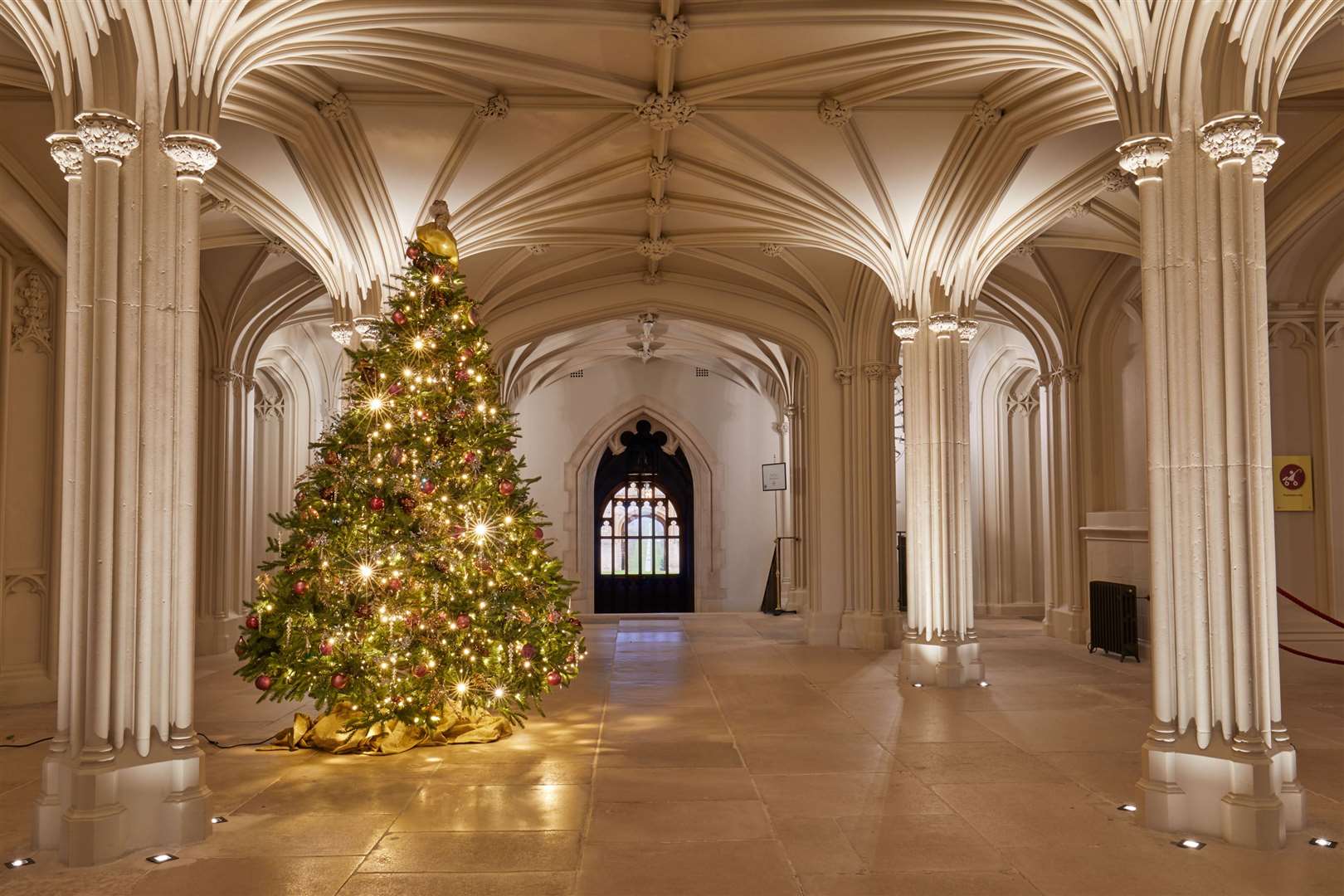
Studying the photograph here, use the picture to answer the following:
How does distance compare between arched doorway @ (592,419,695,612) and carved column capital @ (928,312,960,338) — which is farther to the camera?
arched doorway @ (592,419,695,612)

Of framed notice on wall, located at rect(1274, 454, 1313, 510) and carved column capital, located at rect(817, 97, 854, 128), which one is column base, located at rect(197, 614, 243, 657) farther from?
framed notice on wall, located at rect(1274, 454, 1313, 510)

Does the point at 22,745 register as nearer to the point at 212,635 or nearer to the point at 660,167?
the point at 212,635

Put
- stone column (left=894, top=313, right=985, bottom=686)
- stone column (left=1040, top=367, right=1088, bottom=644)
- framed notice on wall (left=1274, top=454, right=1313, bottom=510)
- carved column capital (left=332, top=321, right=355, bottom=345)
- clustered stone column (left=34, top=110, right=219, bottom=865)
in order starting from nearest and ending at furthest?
clustered stone column (left=34, top=110, right=219, bottom=865), stone column (left=894, top=313, right=985, bottom=686), carved column capital (left=332, top=321, right=355, bottom=345), framed notice on wall (left=1274, top=454, right=1313, bottom=510), stone column (left=1040, top=367, right=1088, bottom=644)

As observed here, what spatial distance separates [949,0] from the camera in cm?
611

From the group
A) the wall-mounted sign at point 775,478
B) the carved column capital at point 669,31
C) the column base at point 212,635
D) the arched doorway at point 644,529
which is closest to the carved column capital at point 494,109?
the carved column capital at point 669,31

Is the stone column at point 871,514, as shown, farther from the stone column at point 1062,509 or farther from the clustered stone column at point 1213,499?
the clustered stone column at point 1213,499

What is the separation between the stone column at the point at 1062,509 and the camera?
40.6 ft

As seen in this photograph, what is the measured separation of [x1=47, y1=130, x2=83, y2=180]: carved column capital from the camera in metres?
4.50

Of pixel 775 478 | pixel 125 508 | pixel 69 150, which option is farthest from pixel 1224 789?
pixel 775 478

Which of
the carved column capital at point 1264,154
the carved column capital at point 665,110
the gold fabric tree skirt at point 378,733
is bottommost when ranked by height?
the gold fabric tree skirt at point 378,733

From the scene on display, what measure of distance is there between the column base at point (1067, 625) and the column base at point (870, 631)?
78.5 inches

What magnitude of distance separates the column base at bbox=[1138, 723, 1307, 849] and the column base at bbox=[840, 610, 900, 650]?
7366 mm

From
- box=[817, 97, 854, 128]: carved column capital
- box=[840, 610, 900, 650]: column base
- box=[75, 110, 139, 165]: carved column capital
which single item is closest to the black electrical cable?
box=[75, 110, 139, 165]: carved column capital

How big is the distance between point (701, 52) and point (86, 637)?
5091 millimetres
